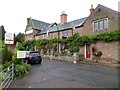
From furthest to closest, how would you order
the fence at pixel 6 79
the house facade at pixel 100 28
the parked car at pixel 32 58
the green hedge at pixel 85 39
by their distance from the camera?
the house facade at pixel 100 28 → the green hedge at pixel 85 39 → the parked car at pixel 32 58 → the fence at pixel 6 79

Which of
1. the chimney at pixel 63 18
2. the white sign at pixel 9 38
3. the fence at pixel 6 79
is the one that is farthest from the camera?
the chimney at pixel 63 18

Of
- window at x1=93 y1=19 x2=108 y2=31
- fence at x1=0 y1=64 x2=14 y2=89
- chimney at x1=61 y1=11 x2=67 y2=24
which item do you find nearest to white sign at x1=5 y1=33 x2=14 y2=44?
fence at x1=0 y1=64 x2=14 y2=89

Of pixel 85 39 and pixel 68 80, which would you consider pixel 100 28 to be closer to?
pixel 85 39

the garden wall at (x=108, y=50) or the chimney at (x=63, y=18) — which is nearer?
the garden wall at (x=108, y=50)

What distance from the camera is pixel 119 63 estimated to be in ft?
57.9

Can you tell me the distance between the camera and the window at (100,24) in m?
21.7

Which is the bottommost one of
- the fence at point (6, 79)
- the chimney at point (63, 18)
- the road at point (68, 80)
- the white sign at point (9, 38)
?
the road at point (68, 80)

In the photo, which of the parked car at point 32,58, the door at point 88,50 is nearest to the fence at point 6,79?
the parked car at point 32,58

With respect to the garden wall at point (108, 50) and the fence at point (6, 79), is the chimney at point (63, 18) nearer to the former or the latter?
the garden wall at point (108, 50)

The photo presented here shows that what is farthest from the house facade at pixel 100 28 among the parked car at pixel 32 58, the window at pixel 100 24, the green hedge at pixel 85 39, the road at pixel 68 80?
the parked car at pixel 32 58

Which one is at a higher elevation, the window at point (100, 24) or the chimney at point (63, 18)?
the chimney at point (63, 18)

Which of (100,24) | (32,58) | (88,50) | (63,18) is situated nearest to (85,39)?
(88,50)

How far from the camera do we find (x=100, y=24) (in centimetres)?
2242

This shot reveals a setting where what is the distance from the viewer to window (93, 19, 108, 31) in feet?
71.3
